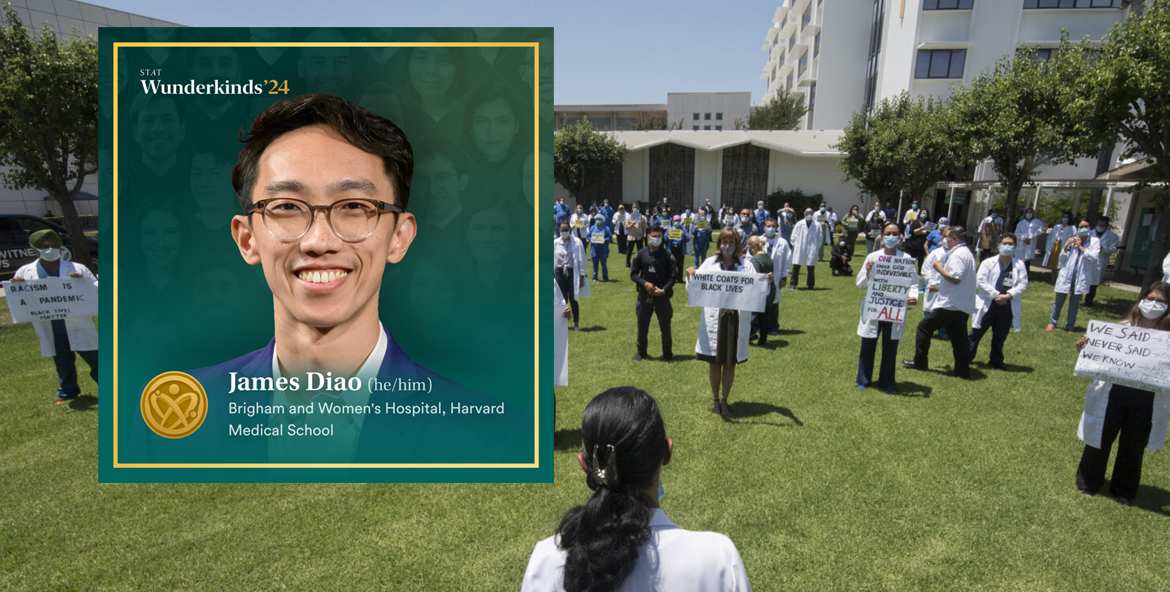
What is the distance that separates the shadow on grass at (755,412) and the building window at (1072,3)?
120 feet

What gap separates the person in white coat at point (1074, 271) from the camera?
10.4m

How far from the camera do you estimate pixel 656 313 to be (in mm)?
8625

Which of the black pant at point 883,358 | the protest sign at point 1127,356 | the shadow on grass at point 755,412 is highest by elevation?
the protest sign at point 1127,356

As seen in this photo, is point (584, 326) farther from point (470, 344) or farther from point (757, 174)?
point (757, 174)

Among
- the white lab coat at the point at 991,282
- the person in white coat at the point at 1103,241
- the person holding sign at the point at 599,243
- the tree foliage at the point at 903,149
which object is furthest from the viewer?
the tree foliage at the point at 903,149

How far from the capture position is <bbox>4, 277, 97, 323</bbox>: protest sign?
6.87 meters

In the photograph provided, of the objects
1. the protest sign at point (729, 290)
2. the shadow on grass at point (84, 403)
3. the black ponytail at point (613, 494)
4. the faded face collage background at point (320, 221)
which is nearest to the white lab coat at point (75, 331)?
the shadow on grass at point (84, 403)

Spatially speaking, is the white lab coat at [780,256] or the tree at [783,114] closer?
the white lab coat at [780,256]

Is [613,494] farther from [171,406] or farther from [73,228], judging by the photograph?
[73,228]

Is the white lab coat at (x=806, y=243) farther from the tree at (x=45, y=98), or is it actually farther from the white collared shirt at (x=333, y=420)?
the tree at (x=45, y=98)

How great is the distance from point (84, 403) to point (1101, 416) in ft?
36.4

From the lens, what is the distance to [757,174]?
36688mm

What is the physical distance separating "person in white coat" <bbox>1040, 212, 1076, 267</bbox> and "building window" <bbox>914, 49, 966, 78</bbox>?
64.1ft

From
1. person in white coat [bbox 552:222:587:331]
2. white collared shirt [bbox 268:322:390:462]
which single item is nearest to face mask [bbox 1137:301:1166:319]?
white collared shirt [bbox 268:322:390:462]
